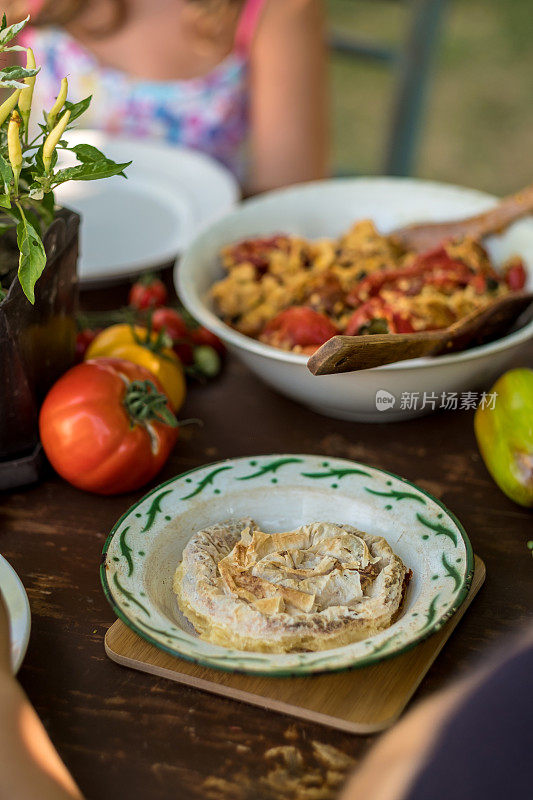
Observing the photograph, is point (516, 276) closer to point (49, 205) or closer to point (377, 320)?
point (377, 320)

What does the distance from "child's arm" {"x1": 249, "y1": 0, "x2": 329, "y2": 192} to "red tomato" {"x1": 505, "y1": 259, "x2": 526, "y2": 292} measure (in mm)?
924

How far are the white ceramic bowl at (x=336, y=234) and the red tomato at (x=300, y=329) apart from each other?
1.7 inches

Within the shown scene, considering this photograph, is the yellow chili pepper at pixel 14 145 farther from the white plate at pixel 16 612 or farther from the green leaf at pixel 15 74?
the white plate at pixel 16 612

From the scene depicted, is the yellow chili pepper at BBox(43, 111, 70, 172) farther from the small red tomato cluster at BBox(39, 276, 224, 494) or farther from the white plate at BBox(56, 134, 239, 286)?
the white plate at BBox(56, 134, 239, 286)

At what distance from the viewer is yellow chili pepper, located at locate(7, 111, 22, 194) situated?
0.81 metres

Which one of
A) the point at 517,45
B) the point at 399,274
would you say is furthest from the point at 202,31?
the point at 517,45

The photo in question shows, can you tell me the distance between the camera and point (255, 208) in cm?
152

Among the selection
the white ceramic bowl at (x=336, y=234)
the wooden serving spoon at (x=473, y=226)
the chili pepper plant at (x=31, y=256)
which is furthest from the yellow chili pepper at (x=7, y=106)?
the wooden serving spoon at (x=473, y=226)

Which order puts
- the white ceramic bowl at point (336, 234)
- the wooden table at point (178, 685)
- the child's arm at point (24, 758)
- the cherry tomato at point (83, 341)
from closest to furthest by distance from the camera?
1. the child's arm at point (24, 758)
2. the wooden table at point (178, 685)
3. the white ceramic bowl at point (336, 234)
4. the cherry tomato at point (83, 341)

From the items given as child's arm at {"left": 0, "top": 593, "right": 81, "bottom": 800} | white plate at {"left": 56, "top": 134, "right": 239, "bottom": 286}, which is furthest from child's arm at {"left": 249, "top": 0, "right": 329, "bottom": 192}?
child's arm at {"left": 0, "top": 593, "right": 81, "bottom": 800}

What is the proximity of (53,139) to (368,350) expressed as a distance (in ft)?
1.30

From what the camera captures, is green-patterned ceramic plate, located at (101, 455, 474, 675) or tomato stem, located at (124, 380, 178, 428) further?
tomato stem, located at (124, 380, 178, 428)

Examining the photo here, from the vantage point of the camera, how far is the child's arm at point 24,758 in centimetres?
63

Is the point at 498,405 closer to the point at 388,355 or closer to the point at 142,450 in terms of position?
the point at 388,355
